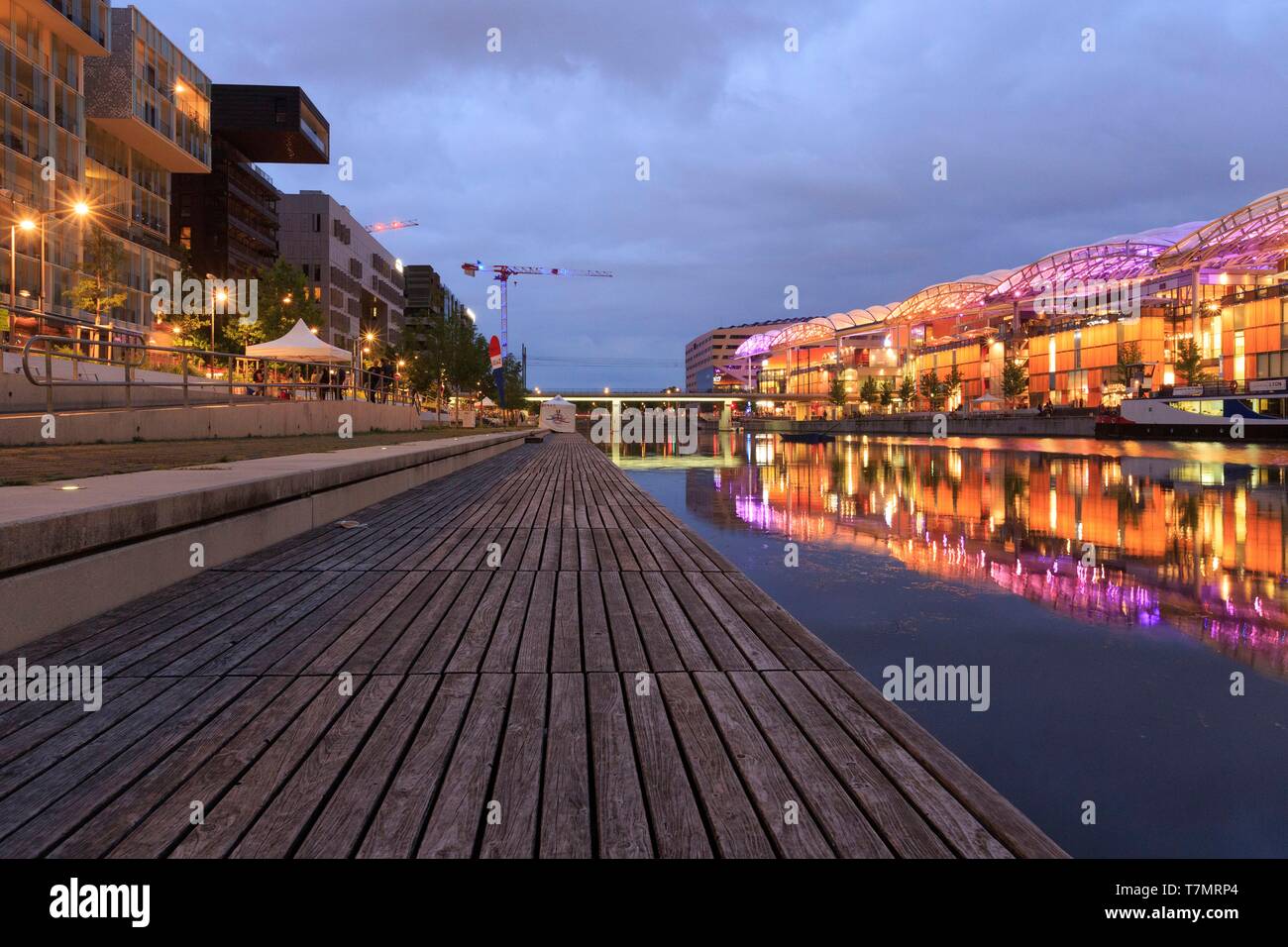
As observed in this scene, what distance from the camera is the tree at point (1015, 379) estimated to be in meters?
77.1

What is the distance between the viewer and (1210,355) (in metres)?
62.7

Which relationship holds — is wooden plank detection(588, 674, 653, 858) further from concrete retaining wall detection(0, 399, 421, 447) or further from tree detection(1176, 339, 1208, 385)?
tree detection(1176, 339, 1208, 385)

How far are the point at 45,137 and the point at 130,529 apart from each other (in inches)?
1782

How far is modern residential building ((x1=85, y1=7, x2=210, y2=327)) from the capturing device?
44875mm

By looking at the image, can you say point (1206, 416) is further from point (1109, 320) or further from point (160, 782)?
point (160, 782)

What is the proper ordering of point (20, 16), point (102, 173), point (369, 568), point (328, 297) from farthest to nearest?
point (328, 297) → point (102, 173) → point (20, 16) → point (369, 568)

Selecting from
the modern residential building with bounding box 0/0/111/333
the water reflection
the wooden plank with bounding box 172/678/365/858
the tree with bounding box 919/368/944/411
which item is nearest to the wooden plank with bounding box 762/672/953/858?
the wooden plank with bounding box 172/678/365/858

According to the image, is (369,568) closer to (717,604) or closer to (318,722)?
(717,604)

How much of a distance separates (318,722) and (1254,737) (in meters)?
5.33

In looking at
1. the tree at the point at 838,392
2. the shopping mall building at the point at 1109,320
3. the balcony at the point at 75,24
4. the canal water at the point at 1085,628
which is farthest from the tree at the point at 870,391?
the canal water at the point at 1085,628

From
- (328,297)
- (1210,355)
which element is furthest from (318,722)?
(328,297)

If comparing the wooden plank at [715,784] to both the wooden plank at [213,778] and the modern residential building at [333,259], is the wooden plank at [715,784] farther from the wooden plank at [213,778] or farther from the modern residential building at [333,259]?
the modern residential building at [333,259]

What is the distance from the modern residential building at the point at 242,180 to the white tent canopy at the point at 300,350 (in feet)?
130

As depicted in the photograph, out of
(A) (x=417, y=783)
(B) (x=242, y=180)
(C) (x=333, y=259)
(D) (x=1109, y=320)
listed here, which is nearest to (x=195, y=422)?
(A) (x=417, y=783)
